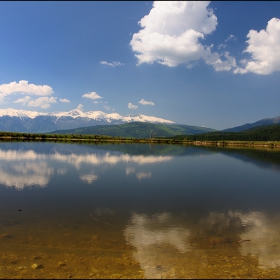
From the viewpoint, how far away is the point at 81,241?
15.7 meters

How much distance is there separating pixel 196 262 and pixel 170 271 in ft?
6.39

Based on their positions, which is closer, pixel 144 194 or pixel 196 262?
pixel 196 262

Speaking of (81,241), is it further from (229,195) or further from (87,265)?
(229,195)

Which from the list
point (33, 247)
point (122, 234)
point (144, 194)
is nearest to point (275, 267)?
point (122, 234)

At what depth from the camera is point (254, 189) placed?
116 ft

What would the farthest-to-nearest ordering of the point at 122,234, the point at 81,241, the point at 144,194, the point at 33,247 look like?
the point at 144,194 < the point at 122,234 < the point at 81,241 < the point at 33,247

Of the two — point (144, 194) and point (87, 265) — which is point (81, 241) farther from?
point (144, 194)

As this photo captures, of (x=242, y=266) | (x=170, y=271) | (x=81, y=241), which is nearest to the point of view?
(x=170, y=271)

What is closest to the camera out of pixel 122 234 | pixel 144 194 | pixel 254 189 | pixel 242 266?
pixel 242 266

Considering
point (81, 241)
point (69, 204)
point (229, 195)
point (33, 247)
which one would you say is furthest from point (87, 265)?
point (229, 195)

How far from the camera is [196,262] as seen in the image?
1372 cm

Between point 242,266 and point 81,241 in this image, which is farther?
point 81,241

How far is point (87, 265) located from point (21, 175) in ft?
94.8

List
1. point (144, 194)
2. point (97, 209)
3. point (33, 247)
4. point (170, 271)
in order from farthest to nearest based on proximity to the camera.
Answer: point (144, 194) < point (97, 209) < point (33, 247) < point (170, 271)
